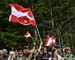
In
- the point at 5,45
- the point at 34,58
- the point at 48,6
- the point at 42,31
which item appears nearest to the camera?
the point at 34,58

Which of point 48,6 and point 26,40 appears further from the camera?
point 48,6

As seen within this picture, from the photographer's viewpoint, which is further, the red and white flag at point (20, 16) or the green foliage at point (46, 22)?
the green foliage at point (46, 22)

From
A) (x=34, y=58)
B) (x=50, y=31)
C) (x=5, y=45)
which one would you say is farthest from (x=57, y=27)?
(x=34, y=58)

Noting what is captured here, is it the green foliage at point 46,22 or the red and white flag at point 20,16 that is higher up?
the red and white flag at point 20,16

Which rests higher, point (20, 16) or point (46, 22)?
point (20, 16)

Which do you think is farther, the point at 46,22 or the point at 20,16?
the point at 46,22

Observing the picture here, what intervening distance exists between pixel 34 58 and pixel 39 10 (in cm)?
2168

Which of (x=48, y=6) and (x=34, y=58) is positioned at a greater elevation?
(x=34, y=58)

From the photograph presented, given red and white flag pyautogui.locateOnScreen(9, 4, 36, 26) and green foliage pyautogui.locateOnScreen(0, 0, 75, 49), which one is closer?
red and white flag pyautogui.locateOnScreen(9, 4, 36, 26)

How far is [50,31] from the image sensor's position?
131 ft

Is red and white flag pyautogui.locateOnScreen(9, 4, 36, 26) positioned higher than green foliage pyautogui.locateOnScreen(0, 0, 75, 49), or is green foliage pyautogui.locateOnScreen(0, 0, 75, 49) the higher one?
red and white flag pyautogui.locateOnScreen(9, 4, 36, 26)

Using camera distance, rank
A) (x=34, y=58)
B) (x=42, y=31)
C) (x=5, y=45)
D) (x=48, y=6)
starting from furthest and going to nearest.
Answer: (x=48, y=6)
(x=42, y=31)
(x=5, y=45)
(x=34, y=58)

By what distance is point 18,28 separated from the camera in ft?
129

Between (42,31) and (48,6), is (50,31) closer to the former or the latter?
(42,31)
